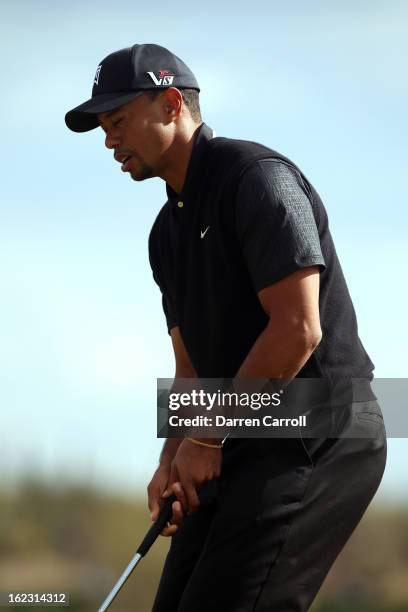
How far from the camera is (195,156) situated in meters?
4.34

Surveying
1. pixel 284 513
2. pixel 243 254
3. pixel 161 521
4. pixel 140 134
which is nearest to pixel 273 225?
pixel 243 254

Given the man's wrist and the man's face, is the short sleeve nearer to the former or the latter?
the man's face

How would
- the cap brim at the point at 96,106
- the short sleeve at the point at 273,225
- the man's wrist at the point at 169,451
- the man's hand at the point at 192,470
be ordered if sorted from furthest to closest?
the man's wrist at the point at 169,451 → the cap brim at the point at 96,106 → the man's hand at the point at 192,470 → the short sleeve at the point at 273,225

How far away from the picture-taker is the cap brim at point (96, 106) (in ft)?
14.4

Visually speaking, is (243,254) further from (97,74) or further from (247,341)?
(97,74)

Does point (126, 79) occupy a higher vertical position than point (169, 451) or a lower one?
higher

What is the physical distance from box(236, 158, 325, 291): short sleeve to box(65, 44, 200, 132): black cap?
2.31ft

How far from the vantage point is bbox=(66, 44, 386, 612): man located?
387 centimetres

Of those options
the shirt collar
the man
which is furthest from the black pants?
the shirt collar

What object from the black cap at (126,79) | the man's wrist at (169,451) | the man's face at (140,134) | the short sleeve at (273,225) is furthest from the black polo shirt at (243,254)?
the man's wrist at (169,451)

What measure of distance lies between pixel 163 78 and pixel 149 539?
69.4 inches

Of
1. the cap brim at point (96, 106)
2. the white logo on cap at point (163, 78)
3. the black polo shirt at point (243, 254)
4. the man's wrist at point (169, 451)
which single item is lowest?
the man's wrist at point (169, 451)

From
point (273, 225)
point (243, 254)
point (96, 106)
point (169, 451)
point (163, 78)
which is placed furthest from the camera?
point (169, 451)

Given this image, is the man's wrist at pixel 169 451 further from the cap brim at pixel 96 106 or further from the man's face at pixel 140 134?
the cap brim at pixel 96 106
